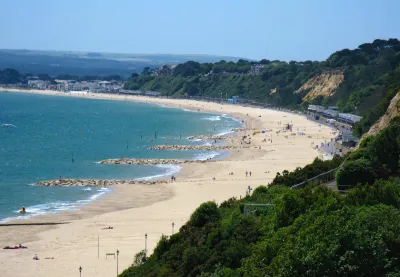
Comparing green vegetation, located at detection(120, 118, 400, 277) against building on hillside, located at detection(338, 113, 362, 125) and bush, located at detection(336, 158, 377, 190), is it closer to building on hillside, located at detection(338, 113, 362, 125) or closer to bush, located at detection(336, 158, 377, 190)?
bush, located at detection(336, 158, 377, 190)

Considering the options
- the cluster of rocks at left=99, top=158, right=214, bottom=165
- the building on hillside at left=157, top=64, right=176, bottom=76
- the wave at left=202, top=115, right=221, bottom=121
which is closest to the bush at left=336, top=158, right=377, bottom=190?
the cluster of rocks at left=99, top=158, right=214, bottom=165

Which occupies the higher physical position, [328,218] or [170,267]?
[328,218]

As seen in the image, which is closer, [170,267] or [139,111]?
[170,267]

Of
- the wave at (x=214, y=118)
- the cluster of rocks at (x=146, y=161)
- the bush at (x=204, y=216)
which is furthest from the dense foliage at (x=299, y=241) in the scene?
the wave at (x=214, y=118)

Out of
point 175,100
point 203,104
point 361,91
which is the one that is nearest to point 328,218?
point 361,91

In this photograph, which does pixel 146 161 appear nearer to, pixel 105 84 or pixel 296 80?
pixel 296 80

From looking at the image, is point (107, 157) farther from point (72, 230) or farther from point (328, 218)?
point (328, 218)
